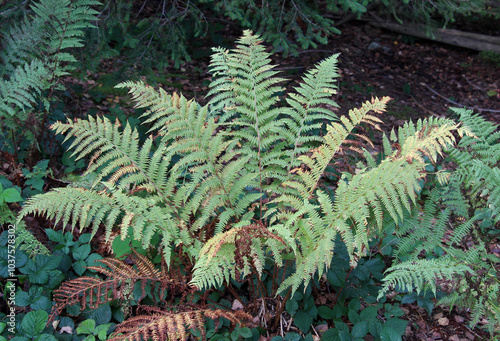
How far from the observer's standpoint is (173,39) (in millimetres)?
3723

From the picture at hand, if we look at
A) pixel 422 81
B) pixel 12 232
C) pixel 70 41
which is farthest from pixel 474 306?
pixel 422 81

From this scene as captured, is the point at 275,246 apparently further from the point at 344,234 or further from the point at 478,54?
the point at 478,54

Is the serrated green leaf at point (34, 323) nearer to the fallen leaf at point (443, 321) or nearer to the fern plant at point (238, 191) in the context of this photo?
the fern plant at point (238, 191)

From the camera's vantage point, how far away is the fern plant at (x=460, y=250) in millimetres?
1812

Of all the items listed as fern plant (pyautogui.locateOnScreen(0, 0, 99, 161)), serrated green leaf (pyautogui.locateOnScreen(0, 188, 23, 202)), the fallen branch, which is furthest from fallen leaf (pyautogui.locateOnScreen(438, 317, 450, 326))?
the fallen branch

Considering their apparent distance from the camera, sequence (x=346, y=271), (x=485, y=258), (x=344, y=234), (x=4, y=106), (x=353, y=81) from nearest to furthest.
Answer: (x=344, y=234) → (x=485, y=258) → (x=346, y=271) → (x=4, y=106) → (x=353, y=81)

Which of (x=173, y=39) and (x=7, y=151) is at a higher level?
(x=173, y=39)

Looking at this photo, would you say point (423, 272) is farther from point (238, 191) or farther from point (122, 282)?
point (122, 282)

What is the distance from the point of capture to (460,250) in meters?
2.17

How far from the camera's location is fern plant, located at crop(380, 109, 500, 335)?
1812 millimetres

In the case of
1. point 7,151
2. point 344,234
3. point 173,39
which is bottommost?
point 7,151

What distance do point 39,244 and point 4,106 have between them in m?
1.12

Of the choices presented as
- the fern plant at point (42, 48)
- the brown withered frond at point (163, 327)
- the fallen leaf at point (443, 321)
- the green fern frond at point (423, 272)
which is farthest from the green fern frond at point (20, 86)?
the fallen leaf at point (443, 321)

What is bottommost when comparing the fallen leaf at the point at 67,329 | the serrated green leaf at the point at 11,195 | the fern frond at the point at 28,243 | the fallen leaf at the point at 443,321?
the fallen leaf at the point at 67,329
